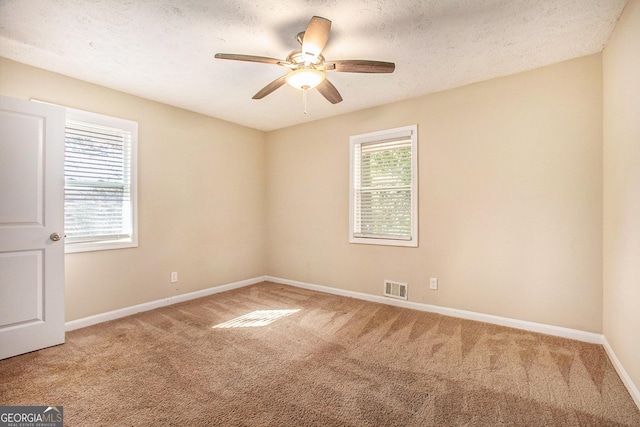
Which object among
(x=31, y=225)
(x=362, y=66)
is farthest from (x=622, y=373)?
(x=31, y=225)

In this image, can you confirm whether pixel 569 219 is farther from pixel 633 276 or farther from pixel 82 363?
pixel 82 363

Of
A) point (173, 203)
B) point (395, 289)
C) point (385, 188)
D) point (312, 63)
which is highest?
point (312, 63)

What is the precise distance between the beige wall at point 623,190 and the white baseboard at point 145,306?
423cm

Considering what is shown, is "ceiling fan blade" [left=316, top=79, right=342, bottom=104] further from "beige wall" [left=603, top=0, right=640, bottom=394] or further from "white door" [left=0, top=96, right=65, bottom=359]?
"white door" [left=0, top=96, right=65, bottom=359]

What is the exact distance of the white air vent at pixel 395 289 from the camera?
3604mm

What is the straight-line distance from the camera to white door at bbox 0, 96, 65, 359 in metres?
2.38

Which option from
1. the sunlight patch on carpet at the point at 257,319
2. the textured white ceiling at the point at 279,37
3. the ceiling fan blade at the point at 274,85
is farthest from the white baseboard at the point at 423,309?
the ceiling fan blade at the point at 274,85

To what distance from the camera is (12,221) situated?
7.93 ft

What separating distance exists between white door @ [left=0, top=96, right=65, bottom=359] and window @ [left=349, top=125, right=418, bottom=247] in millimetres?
3143

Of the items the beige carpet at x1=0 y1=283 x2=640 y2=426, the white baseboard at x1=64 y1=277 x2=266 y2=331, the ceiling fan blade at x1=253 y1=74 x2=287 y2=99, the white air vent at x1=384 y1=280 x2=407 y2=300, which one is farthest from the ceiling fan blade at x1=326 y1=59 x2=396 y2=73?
the white baseboard at x1=64 y1=277 x2=266 y2=331

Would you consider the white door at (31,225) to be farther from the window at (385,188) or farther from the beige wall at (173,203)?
the window at (385,188)

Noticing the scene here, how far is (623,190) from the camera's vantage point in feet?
6.84

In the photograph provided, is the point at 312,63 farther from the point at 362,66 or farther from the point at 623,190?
the point at 623,190

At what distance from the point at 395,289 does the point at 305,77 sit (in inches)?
105
